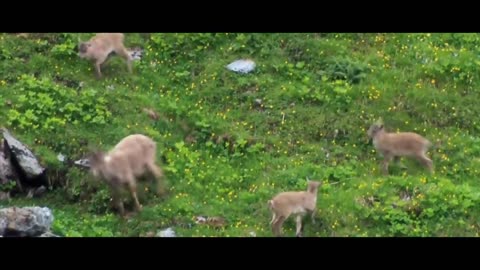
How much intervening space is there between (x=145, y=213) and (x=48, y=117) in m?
3.36

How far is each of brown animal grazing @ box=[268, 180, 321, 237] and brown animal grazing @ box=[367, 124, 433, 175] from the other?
2.26m

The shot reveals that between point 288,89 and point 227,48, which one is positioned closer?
point 288,89

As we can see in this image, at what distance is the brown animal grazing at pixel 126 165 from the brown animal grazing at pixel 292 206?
88.1 inches

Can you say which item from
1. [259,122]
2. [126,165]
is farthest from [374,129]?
[126,165]

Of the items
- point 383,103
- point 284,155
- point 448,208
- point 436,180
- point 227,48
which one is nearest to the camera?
point 448,208

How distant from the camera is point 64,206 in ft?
47.1

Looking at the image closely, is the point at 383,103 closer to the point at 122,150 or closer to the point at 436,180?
the point at 436,180

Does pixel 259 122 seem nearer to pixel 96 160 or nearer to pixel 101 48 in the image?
pixel 101 48

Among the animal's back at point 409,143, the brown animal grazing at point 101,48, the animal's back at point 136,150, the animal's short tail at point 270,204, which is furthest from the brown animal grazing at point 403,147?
the brown animal grazing at point 101,48

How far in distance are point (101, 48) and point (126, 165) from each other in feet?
14.3

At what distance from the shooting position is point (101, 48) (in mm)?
17484

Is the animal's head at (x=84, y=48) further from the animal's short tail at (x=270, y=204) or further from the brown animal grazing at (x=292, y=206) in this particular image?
the brown animal grazing at (x=292, y=206)

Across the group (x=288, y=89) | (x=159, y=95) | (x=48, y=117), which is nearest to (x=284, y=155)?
(x=288, y=89)

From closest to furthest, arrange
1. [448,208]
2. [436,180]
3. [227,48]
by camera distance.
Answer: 1. [448,208]
2. [436,180]
3. [227,48]
